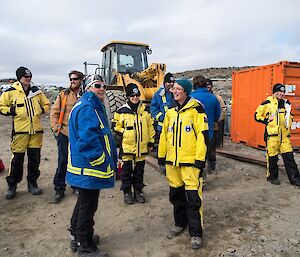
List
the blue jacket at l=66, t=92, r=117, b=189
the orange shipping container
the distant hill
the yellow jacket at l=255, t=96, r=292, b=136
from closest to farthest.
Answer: the blue jacket at l=66, t=92, r=117, b=189, the yellow jacket at l=255, t=96, r=292, b=136, the orange shipping container, the distant hill

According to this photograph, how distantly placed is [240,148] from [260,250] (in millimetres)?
6337

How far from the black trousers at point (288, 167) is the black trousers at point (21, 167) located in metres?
4.25

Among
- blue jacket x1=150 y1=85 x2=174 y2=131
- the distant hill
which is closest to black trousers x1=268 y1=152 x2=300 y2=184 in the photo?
blue jacket x1=150 y1=85 x2=174 y2=131

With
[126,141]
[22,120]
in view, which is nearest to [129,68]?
[22,120]

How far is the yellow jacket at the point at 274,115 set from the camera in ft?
18.5

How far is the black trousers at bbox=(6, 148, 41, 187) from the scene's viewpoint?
16.5 feet

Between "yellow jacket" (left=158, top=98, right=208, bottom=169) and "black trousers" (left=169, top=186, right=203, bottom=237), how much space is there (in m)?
0.36

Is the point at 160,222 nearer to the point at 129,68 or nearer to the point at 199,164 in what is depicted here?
the point at 199,164

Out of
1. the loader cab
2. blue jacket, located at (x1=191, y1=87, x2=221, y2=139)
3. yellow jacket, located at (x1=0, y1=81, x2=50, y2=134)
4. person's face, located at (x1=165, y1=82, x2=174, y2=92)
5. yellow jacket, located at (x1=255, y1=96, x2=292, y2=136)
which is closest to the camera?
yellow jacket, located at (x1=0, y1=81, x2=50, y2=134)

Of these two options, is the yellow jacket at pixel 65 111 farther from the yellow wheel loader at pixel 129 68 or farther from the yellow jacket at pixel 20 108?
the yellow wheel loader at pixel 129 68

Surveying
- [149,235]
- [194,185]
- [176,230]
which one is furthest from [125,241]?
[194,185]

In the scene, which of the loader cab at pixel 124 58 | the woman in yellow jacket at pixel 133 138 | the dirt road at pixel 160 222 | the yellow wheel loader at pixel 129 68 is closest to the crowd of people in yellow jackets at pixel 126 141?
the woman in yellow jacket at pixel 133 138

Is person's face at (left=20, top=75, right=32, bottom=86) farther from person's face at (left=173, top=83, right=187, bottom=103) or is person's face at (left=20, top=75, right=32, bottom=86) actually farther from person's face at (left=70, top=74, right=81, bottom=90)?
person's face at (left=173, top=83, right=187, bottom=103)

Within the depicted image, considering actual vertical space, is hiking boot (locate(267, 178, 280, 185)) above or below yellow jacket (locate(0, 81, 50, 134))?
below
